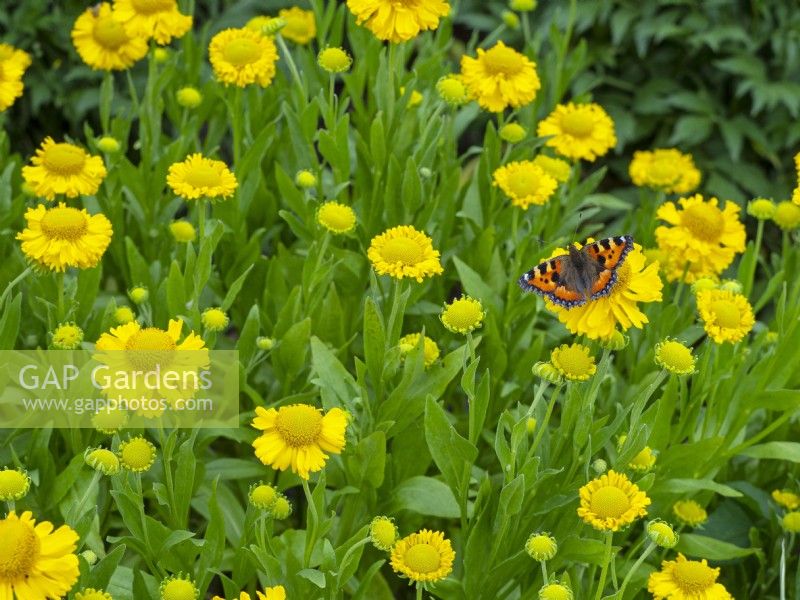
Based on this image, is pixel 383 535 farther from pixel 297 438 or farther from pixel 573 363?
pixel 573 363

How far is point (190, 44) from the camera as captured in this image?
8.09 ft

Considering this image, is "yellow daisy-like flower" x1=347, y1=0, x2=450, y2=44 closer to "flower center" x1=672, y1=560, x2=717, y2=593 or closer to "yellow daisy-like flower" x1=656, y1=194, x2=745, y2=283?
"yellow daisy-like flower" x1=656, y1=194, x2=745, y2=283

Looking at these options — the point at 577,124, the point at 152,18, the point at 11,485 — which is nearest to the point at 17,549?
the point at 11,485

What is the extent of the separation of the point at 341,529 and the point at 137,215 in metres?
0.79

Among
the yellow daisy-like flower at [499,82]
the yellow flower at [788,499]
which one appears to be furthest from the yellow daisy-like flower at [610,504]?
the yellow daisy-like flower at [499,82]

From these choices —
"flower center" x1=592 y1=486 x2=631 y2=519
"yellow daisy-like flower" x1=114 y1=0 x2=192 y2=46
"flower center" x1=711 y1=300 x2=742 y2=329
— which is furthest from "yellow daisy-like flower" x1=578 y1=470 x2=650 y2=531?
"yellow daisy-like flower" x1=114 y1=0 x2=192 y2=46

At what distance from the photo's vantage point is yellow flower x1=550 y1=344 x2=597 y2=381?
1537mm

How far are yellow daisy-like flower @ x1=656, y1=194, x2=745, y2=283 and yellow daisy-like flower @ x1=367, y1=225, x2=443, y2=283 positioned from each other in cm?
53

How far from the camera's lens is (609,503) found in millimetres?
1460

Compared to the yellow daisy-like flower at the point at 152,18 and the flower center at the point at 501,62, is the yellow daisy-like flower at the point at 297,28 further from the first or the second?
the flower center at the point at 501,62

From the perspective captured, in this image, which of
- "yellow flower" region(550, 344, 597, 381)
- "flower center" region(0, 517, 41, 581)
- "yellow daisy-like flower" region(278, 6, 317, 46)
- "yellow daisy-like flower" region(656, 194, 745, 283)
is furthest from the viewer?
"yellow daisy-like flower" region(278, 6, 317, 46)

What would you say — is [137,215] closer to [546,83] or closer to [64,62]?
[546,83]

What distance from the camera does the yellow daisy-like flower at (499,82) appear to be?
84.7 inches

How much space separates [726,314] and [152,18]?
1203 mm
